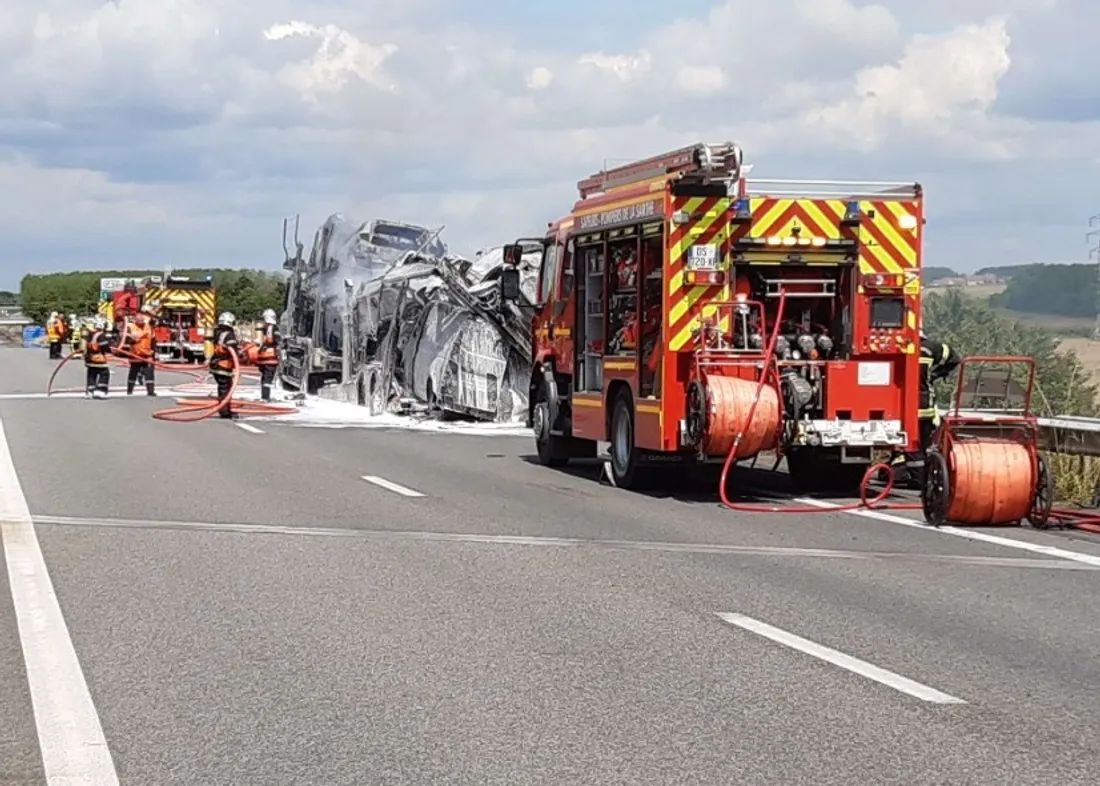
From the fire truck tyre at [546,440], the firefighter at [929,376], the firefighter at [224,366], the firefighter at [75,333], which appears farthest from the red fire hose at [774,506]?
the firefighter at [75,333]

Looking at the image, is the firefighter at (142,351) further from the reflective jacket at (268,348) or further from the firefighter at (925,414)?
the firefighter at (925,414)

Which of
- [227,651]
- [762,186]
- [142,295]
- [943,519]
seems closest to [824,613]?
[227,651]

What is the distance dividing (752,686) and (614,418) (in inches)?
362

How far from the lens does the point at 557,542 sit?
1149cm

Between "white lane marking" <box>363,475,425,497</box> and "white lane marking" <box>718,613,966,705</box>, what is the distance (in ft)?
21.5

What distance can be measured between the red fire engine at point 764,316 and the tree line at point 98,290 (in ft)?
137

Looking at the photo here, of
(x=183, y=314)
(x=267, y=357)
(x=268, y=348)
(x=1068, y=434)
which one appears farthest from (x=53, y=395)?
(x=1068, y=434)

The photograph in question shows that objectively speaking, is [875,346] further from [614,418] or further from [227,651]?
[227,651]

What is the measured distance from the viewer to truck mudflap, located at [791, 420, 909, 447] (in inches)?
564

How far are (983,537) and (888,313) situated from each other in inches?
130

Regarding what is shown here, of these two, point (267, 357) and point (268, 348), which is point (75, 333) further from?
point (267, 357)

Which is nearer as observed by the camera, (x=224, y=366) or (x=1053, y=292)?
(x=224, y=366)

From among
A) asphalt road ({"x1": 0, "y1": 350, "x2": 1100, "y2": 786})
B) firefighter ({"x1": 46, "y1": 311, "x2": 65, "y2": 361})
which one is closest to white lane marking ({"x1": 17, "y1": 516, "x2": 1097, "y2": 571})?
asphalt road ({"x1": 0, "y1": 350, "x2": 1100, "y2": 786})

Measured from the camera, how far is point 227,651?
7.54m
